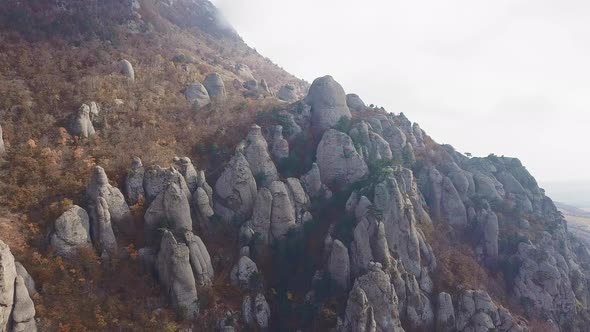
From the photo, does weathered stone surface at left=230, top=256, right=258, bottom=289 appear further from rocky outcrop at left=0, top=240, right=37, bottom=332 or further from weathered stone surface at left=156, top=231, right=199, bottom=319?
rocky outcrop at left=0, top=240, right=37, bottom=332

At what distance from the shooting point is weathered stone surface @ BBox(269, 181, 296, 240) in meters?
37.5

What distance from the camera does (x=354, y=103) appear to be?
5569cm

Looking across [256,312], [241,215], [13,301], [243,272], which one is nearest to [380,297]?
[256,312]

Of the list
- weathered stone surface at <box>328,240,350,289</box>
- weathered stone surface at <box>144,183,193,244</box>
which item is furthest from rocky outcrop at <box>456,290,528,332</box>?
weathered stone surface at <box>144,183,193,244</box>

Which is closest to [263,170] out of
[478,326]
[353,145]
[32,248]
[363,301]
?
[353,145]

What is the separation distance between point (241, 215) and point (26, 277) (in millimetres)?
18022

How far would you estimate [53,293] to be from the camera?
2633 centimetres

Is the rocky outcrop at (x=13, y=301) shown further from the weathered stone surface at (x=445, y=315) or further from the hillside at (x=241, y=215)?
the weathered stone surface at (x=445, y=315)

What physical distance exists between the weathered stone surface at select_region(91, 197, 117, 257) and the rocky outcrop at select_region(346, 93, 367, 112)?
35.5 meters

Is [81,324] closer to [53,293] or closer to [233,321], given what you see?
[53,293]

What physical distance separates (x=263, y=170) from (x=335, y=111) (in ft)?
46.3

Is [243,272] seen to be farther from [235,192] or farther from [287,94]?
[287,94]

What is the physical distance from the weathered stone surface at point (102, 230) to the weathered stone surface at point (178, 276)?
419 centimetres

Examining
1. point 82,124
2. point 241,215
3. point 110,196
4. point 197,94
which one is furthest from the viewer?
point 197,94
